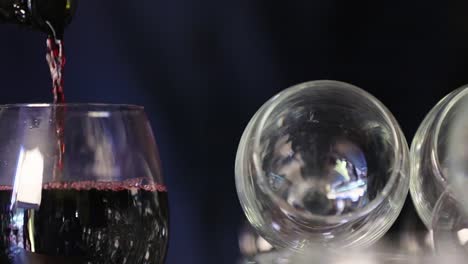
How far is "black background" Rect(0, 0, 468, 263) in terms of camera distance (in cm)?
95

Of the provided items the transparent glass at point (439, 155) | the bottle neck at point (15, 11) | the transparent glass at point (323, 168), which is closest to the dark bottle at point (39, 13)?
the bottle neck at point (15, 11)

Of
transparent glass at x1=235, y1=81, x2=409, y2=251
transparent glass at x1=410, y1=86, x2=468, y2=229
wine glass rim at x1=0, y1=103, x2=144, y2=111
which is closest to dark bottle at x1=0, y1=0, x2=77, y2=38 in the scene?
wine glass rim at x1=0, y1=103, x2=144, y2=111

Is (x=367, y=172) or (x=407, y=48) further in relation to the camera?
(x=407, y=48)

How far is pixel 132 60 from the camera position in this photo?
3.21 feet

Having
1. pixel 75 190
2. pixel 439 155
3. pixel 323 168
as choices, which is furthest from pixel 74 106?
pixel 439 155

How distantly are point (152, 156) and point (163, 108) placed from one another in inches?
10.5

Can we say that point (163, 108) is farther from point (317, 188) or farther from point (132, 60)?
point (317, 188)

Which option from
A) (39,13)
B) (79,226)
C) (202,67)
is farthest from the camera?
(202,67)

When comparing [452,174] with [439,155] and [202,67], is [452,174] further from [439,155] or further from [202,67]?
[202,67]

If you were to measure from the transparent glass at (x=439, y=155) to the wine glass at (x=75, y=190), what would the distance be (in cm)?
26

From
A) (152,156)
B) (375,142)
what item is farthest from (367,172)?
(152,156)

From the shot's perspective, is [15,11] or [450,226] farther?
[15,11]

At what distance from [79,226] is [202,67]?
1.27ft

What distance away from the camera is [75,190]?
2.15 ft
